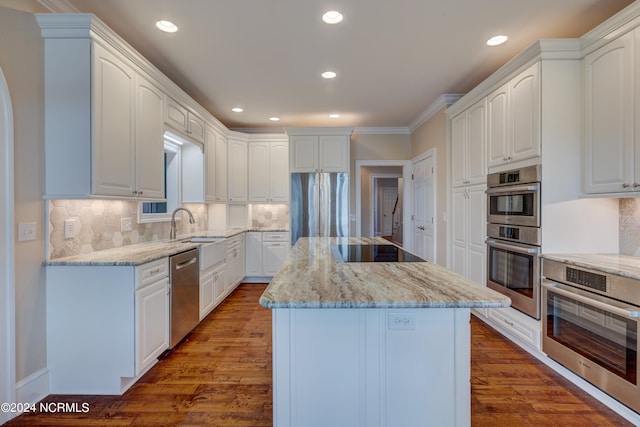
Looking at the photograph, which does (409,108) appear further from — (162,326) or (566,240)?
(162,326)

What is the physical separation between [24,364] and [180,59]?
2628 millimetres

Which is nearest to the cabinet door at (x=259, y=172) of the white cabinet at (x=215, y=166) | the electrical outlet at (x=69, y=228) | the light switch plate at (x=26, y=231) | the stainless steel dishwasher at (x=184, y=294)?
the white cabinet at (x=215, y=166)

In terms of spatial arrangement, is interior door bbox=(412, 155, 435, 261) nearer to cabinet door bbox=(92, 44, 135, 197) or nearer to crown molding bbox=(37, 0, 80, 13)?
cabinet door bbox=(92, 44, 135, 197)

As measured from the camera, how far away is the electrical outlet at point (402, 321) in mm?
1264

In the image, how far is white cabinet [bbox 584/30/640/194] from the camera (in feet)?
6.25

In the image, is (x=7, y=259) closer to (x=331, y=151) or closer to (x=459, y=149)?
(x=331, y=151)

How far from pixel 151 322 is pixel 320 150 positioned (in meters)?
3.29

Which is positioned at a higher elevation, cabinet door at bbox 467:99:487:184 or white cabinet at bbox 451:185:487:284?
cabinet door at bbox 467:99:487:184

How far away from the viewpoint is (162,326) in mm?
2414

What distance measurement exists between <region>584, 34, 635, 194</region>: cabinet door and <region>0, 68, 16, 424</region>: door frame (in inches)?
147

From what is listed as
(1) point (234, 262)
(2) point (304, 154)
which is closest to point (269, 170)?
(2) point (304, 154)

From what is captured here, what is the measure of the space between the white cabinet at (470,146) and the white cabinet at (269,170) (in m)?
2.61

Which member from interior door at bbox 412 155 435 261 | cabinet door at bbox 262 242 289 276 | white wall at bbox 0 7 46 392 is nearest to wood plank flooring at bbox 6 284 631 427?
white wall at bbox 0 7 46 392

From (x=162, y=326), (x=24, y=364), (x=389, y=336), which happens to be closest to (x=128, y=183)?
(x=162, y=326)
